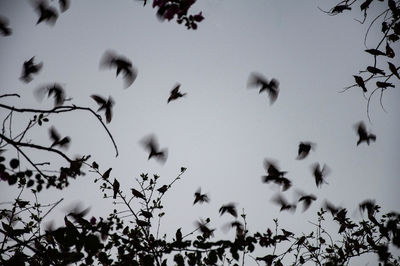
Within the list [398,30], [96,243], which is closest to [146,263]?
[96,243]

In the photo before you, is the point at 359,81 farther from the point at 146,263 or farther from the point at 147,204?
the point at 147,204

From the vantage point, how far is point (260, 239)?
330 cm

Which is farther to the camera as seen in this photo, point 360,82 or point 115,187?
point 115,187

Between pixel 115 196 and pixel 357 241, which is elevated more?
pixel 115 196

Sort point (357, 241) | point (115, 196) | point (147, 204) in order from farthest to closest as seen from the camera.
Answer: point (357, 241)
point (147, 204)
point (115, 196)

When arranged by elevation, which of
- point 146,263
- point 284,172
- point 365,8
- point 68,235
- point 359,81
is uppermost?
point 365,8

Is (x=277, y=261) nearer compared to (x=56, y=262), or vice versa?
(x=56, y=262)

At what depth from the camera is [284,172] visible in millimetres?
3422

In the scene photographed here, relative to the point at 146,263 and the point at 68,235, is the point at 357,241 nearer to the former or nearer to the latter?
the point at 146,263

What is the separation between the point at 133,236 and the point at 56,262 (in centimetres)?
182

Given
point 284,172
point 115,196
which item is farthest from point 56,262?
point 284,172

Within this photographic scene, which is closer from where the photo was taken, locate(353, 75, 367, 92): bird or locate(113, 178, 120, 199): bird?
locate(353, 75, 367, 92): bird

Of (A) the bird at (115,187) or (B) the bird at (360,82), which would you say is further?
(A) the bird at (115,187)

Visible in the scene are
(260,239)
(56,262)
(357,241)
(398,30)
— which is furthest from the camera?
(357,241)
